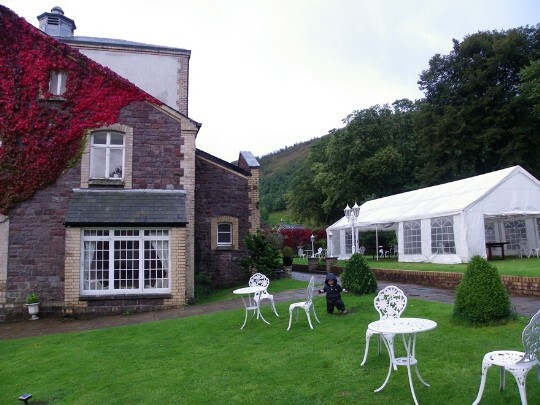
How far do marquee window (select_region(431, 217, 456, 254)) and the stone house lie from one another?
1076cm

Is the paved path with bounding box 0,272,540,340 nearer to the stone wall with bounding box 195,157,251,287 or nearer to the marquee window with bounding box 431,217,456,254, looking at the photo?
the stone wall with bounding box 195,157,251,287

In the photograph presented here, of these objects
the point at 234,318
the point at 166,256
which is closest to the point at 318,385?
the point at 234,318

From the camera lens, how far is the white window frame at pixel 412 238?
2085cm

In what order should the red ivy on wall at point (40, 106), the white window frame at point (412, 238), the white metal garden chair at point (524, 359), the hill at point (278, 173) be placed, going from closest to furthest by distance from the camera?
the white metal garden chair at point (524, 359) < the red ivy on wall at point (40, 106) < the white window frame at point (412, 238) < the hill at point (278, 173)

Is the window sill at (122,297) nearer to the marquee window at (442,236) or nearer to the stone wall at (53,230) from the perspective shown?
the stone wall at (53,230)

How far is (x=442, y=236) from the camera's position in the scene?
18906 millimetres

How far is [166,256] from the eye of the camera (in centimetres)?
1354

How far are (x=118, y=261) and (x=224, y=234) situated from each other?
219 inches

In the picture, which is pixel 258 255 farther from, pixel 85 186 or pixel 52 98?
pixel 52 98

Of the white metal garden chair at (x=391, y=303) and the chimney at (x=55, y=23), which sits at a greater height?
the chimney at (x=55, y=23)

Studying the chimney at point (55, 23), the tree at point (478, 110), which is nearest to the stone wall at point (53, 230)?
the chimney at point (55, 23)

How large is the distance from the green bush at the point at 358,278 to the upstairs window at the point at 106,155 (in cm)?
780

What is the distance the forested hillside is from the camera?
3020 centimetres

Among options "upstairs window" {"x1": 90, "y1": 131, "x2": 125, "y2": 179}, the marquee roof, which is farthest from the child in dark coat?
the marquee roof
